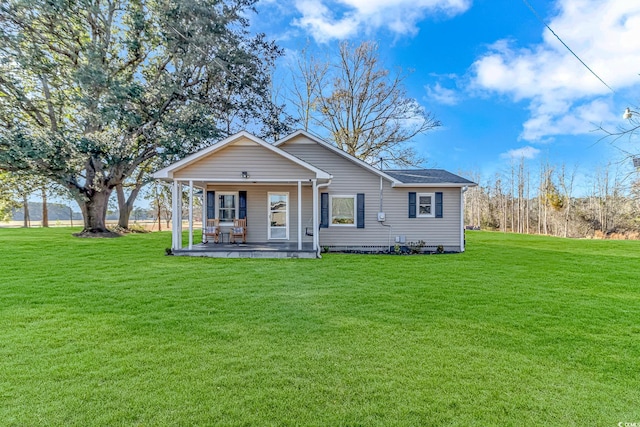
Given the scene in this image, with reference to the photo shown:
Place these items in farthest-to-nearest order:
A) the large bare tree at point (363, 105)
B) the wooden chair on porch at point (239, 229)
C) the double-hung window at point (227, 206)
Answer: the large bare tree at point (363, 105) < the double-hung window at point (227, 206) < the wooden chair on porch at point (239, 229)

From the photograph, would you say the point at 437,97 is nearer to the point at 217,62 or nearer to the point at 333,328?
the point at 217,62

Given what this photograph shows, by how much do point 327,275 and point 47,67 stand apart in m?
15.2

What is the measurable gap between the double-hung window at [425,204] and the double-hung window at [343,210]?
2617 mm

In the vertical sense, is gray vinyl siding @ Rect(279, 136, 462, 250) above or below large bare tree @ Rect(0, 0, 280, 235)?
Result: below

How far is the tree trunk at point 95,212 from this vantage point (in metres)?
16.1

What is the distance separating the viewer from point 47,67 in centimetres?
1343

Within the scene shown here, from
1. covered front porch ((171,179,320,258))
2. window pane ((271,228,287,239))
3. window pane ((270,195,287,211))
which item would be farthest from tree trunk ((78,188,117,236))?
window pane ((271,228,287,239))

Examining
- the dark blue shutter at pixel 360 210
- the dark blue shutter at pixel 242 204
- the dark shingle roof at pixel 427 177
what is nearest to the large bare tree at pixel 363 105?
the dark shingle roof at pixel 427 177

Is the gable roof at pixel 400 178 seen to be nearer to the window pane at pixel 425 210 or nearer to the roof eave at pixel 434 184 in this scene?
the roof eave at pixel 434 184

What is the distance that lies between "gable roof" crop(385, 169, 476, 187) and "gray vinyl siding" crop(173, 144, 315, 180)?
4.31 m

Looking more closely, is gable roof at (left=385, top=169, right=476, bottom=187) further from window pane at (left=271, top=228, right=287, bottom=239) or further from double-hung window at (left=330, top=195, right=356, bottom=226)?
window pane at (left=271, top=228, right=287, bottom=239)

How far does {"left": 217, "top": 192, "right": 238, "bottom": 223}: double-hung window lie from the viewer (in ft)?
40.3

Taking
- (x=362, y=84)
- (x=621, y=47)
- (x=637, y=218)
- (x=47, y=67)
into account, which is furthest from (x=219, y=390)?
(x=637, y=218)

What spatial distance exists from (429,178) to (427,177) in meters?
0.16
